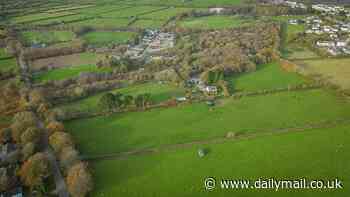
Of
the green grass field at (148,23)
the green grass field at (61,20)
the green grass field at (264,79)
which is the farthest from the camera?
the green grass field at (61,20)

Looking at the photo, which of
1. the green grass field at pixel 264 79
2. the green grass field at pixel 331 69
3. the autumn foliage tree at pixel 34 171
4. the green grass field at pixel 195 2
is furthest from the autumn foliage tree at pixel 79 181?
the green grass field at pixel 195 2

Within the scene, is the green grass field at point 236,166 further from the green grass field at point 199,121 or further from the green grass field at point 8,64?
the green grass field at point 8,64

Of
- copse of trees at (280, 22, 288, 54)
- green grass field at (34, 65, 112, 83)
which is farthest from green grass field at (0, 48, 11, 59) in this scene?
copse of trees at (280, 22, 288, 54)

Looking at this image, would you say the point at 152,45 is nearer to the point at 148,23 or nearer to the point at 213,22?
the point at 148,23

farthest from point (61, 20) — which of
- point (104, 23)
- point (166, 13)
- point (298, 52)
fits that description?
point (298, 52)

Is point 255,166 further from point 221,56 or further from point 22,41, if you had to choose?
point 22,41

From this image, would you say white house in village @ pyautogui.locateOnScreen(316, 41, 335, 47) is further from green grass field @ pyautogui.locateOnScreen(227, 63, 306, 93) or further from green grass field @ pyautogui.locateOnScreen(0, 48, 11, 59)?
green grass field @ pyautogui.locateOnScreen(0, 48, 11, 59)

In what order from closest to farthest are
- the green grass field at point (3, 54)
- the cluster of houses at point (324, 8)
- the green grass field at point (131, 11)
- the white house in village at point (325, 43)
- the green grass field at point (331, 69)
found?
the green grass field at point (331, 69), the white house in village at point (325, 43), the green grass field at point (3, 54), the cluster of houses at point (324, 8), the green grass field at point (131, 11)
